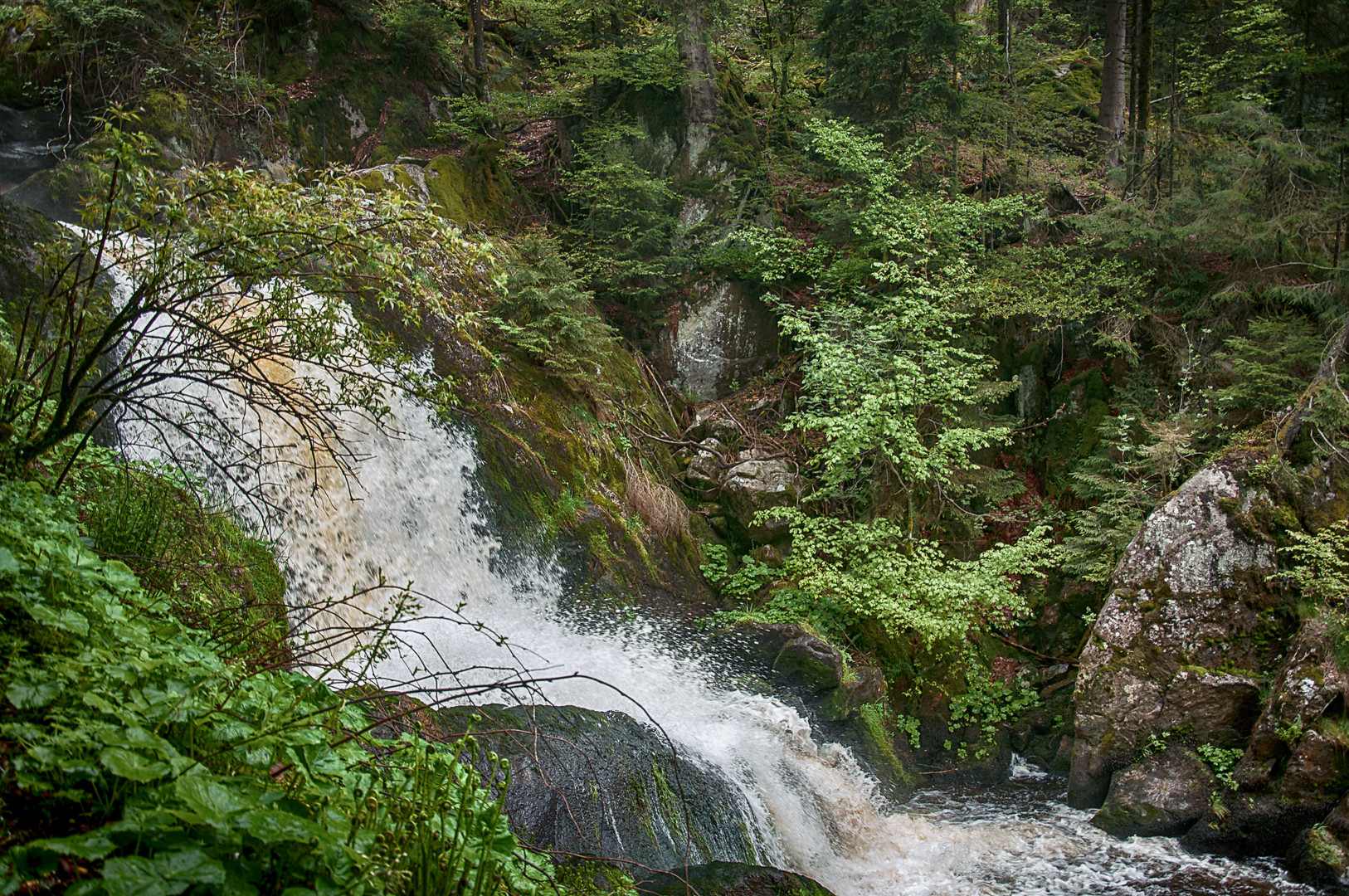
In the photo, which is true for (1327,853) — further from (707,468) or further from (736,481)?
(707,468)

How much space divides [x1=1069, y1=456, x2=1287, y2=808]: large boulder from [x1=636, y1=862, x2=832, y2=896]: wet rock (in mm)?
3636

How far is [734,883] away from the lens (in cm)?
488

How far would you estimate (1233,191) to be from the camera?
8586mm

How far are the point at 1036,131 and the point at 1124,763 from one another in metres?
9.27

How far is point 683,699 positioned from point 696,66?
960 cm

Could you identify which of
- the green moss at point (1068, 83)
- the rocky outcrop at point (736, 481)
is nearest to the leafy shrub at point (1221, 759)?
the rocky outcrop at point (736, 481)

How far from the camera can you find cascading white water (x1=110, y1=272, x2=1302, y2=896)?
587 cm

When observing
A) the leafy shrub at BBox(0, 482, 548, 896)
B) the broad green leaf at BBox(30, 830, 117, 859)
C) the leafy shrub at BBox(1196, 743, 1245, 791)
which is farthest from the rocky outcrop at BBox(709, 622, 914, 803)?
the broad green leaf at BBox(30, 830, 117, 859)

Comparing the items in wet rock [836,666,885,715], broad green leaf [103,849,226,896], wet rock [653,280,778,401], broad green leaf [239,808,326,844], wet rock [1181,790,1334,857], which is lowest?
wet rock [1181,790,1334,857]

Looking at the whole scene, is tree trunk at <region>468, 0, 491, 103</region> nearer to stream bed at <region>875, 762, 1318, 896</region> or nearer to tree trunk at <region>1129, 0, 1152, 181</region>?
tree trunk at <region>1129, 0, 1152, 181</region>

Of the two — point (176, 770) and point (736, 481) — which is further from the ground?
point (736, 481)

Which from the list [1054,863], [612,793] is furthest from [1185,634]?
[612,793]

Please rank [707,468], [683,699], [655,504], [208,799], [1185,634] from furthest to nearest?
[707,468], [655,504], [1185,634], [683,699], [208,799]

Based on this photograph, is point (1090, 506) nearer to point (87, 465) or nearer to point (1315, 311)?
point (1315, 311)
